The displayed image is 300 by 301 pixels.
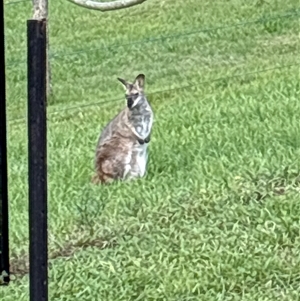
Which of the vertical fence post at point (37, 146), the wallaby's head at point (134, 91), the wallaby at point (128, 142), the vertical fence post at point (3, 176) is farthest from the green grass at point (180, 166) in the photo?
the vertical fence post at point (37, 146)

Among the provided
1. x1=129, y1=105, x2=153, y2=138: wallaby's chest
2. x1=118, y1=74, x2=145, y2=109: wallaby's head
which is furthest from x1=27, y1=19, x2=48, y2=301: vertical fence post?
x1=118, y1=74, x2=145, y2=109: wallaby's head

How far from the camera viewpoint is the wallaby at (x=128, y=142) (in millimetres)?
6949

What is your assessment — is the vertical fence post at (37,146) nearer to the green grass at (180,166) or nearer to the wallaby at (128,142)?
the green grass at (180,166)

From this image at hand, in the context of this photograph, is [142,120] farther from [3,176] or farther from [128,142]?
[3,176]

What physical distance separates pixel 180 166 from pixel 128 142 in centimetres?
41

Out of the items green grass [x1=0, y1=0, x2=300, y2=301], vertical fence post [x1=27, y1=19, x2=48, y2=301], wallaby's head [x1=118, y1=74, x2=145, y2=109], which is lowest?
green grass [x1=0, y1=0, x2=300, y2=301]

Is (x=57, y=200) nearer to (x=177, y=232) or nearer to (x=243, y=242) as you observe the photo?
(x=177, y=232)

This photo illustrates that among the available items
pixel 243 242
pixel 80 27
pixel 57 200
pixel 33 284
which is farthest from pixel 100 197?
pixel 80 27

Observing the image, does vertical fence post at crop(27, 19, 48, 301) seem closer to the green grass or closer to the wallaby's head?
the green grass

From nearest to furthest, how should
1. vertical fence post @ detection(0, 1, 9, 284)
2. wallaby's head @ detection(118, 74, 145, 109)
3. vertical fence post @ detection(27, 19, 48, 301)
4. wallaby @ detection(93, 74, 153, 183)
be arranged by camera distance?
vertical fence post @ detection(27, 19, 48, 301) → vertical fence post @ detection(0, 1, 9, 284) → wallaby @ detection(93, 74, 153, 183) → wallaby's head @ detection(118, 74, 145, 109)

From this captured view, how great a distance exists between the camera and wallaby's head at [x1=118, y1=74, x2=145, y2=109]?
7445mm

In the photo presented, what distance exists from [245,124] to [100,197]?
1540mm

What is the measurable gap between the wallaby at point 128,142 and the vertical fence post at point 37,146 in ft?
12.6

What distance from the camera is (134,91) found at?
753cm
